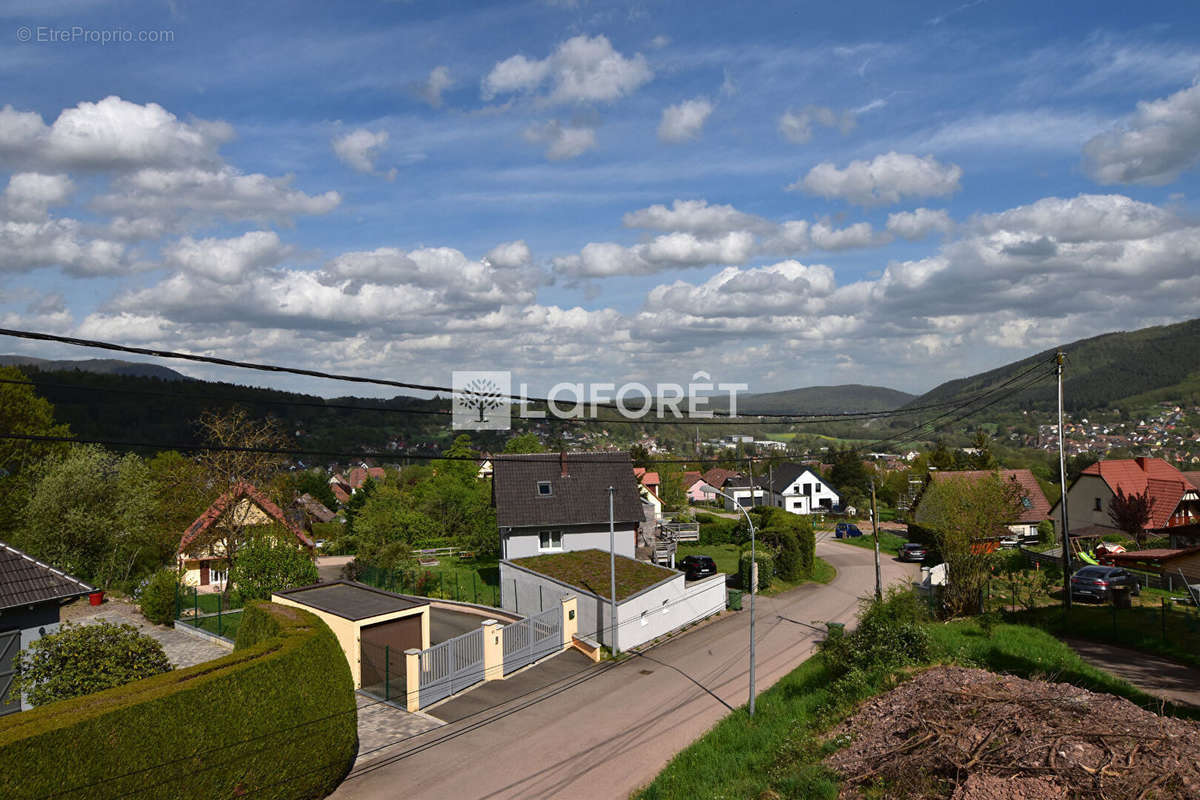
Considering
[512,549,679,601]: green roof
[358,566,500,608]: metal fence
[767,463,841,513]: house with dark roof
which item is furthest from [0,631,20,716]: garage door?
[767,463,841,513]: house with dark roof

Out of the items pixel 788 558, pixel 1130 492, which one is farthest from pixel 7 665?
pixel 1130 492

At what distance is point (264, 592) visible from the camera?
1163 inches

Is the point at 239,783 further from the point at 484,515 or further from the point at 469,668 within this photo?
the point at 484,515

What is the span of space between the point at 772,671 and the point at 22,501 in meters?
41.4

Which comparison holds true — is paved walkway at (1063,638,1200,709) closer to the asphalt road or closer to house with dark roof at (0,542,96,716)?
the asphalt road

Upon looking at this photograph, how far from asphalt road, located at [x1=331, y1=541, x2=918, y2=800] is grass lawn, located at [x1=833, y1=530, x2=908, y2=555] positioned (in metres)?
29.7

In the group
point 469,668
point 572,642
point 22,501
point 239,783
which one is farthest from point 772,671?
point 22,501

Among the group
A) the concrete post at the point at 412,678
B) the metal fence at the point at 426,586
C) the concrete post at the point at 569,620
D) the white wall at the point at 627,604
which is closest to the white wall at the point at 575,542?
the metal fence at the point at 426,586

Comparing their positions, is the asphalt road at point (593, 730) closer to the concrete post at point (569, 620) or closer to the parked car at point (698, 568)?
the concrete post at point (569, 620)

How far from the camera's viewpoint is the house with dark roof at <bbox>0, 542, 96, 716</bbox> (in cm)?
1675

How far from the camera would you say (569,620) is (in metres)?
28.3

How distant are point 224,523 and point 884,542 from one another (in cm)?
5018

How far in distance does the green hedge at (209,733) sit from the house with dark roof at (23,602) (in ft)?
17.0

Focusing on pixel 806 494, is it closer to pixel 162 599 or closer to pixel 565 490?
pixel 565 490
